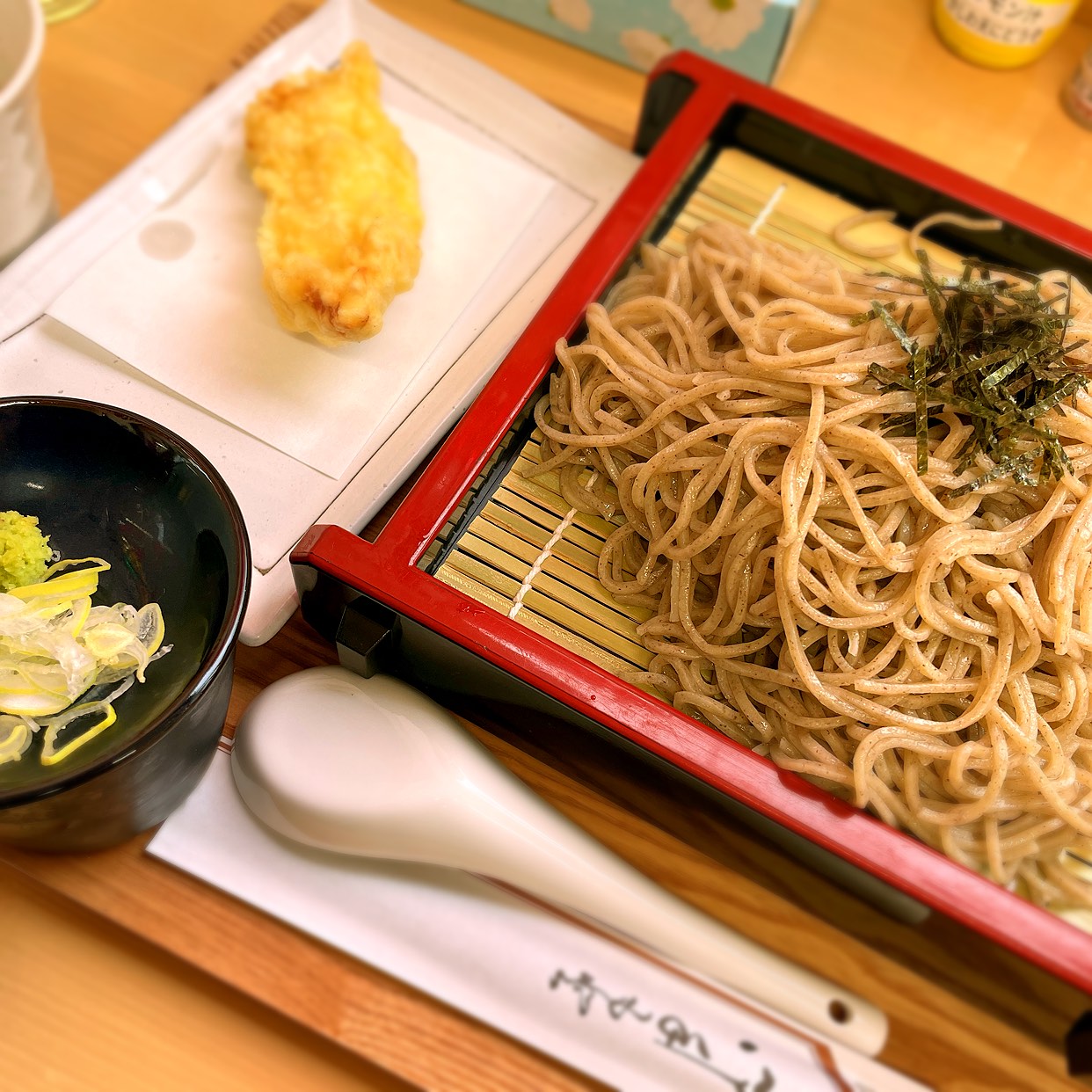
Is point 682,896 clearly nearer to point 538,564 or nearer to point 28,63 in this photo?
point 538,564

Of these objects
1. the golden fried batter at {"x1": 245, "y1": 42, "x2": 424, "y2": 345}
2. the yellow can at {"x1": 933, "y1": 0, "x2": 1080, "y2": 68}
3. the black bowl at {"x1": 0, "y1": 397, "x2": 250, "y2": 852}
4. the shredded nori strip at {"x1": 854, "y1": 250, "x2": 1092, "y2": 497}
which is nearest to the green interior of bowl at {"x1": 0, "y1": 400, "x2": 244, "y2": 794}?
the black bowl at {"x1": 0, "y1": 397, "x2": 250, "y2": 852}

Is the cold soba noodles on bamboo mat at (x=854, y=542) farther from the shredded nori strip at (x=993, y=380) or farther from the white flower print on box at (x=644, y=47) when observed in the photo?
the white flower print on box at (x=644, y=47)

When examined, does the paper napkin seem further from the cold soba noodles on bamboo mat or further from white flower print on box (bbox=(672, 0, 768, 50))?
white flower print on box (bbox=(672, 0, 768, 50))

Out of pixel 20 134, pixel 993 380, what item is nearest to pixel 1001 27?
pixel 993 380

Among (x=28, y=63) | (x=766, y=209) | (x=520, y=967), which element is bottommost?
(x=520, y=967)

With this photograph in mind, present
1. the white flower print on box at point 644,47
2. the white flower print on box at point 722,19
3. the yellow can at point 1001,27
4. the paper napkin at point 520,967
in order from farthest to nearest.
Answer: the yellow can at point 1001,27, the white flower print on box at point 644,47, the white flower print on box at point 722,19, the paper napkin at point 520,967

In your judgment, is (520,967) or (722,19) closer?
(520,967)

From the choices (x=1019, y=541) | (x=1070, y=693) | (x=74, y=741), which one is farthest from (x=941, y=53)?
(x=74, y=741)

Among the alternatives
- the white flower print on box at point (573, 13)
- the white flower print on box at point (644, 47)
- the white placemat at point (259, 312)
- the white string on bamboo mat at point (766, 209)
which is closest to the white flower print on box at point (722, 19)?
the white flower print on box at point (644, 47)
